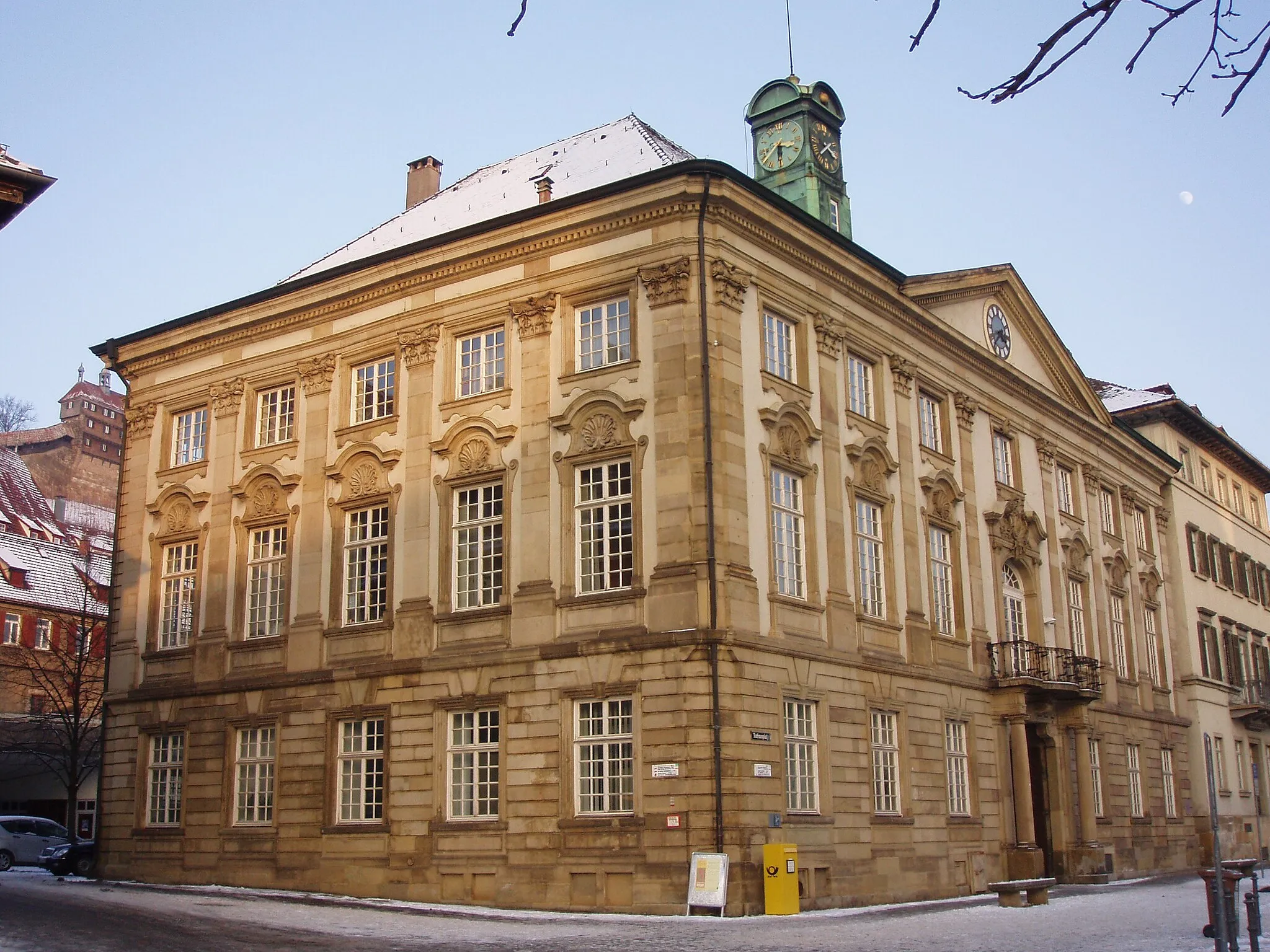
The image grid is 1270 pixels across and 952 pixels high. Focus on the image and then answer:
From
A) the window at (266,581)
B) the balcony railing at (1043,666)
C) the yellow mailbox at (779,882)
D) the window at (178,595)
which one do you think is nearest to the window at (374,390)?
the window at (266,581)

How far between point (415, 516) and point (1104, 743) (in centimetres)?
2143

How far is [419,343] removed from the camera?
30.0 m

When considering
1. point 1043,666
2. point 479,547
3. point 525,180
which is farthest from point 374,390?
point 1043,666

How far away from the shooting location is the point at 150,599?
3359cm

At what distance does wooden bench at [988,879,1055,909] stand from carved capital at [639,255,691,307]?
12039mm

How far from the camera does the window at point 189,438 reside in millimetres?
33906

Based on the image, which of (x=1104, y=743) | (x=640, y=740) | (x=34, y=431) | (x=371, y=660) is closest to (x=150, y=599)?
(x=371, y=660)

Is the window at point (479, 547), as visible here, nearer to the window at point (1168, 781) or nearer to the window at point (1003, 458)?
the window at point (1003, 458)

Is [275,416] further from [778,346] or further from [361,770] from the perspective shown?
[778,346]

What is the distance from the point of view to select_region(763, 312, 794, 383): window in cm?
2783

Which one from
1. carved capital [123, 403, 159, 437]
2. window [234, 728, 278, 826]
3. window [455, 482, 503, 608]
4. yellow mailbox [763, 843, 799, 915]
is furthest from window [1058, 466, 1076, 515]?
carved capital [123, 403, 159, 437]

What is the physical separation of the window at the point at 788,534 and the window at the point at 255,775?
11586mm

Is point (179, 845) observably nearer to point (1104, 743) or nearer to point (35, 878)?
point (35, 878)

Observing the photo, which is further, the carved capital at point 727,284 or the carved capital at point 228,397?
the carved capital at point 228,397
